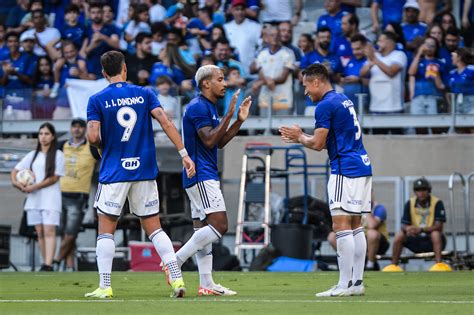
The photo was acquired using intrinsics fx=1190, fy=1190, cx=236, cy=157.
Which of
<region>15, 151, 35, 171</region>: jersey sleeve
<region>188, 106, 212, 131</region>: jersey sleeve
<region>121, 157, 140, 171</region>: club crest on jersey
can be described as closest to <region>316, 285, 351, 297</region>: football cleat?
<region>188, 106, 212, 131</region>: jersey sleeve

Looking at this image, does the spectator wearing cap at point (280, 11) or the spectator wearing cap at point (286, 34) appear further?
the spectator wearing cap at point (280, 11)

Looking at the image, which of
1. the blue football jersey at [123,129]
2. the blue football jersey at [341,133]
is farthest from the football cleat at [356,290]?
the blue football jersey at [123,129]

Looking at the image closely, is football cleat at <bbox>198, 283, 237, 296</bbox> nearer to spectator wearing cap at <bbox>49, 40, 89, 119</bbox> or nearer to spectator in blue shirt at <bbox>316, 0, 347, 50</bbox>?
spectator in blue shirt at <bbox>316, 0, 347, 50</bbox>

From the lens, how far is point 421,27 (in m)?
21.7

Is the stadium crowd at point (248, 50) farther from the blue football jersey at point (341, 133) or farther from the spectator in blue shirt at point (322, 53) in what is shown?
the blue football jersey at point (341, 133)

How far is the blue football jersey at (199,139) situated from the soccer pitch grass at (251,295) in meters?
1.20

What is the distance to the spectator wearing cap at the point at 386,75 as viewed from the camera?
2067cm

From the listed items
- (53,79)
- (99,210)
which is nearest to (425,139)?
(53,79)

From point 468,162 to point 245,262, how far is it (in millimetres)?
4352

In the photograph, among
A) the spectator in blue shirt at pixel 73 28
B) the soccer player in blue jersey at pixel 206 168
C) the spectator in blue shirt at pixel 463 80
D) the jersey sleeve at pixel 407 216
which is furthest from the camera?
the spectator in blue shirt at pixel 73 28

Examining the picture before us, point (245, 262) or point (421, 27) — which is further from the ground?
point (421, 27)

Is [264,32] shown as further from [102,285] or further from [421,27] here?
[102,285]

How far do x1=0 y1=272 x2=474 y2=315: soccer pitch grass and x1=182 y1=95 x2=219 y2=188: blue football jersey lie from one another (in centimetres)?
120

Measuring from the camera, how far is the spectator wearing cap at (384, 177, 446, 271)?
1919 cm
